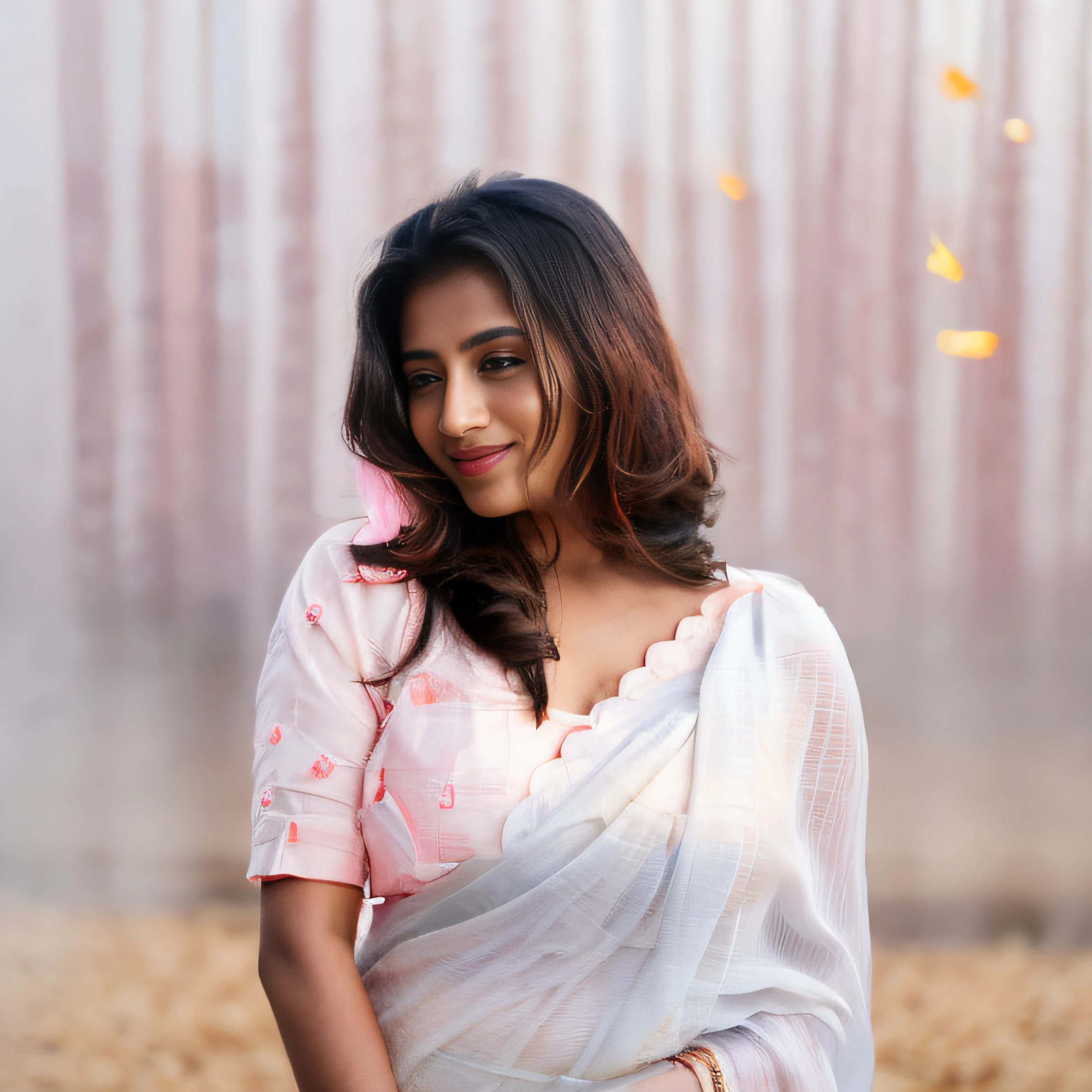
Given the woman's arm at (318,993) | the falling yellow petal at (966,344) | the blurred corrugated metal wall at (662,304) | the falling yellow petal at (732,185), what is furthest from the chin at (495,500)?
the falling yellow petal at (966,344)

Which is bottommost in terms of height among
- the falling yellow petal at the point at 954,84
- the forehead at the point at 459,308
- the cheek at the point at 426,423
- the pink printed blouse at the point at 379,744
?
the pink printed blouse at the point at 379,744

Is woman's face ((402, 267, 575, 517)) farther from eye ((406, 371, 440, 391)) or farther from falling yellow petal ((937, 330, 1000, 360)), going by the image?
falling yellow petal ((937, 330, 1000, 360))

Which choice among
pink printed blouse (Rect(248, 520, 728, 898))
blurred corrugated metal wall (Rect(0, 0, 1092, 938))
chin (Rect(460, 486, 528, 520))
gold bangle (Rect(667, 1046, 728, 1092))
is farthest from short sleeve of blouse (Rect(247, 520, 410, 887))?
blurred corrugated metal wall (Rect(0, 0, 1092, 938))

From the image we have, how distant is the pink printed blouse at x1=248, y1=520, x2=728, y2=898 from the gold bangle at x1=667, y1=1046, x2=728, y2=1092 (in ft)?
0.81

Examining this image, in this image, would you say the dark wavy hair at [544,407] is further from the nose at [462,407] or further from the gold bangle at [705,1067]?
the gold bangle at [705,1067]

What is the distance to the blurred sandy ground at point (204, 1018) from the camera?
6.15 feet

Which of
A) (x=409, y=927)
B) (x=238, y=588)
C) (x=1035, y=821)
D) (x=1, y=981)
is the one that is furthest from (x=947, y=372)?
(x=1, y=981)

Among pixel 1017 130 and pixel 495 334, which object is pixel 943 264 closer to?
pixel 1017 130

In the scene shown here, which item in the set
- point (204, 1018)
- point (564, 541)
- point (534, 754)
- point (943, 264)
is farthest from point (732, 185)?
point (204, 1018)

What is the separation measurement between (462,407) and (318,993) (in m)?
0.52

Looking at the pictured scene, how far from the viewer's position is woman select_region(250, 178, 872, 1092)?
924 mm

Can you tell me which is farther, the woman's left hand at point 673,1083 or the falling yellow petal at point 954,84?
the falling yellow petal at point 954,84

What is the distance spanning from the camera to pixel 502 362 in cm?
98

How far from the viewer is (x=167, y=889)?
1925mm
